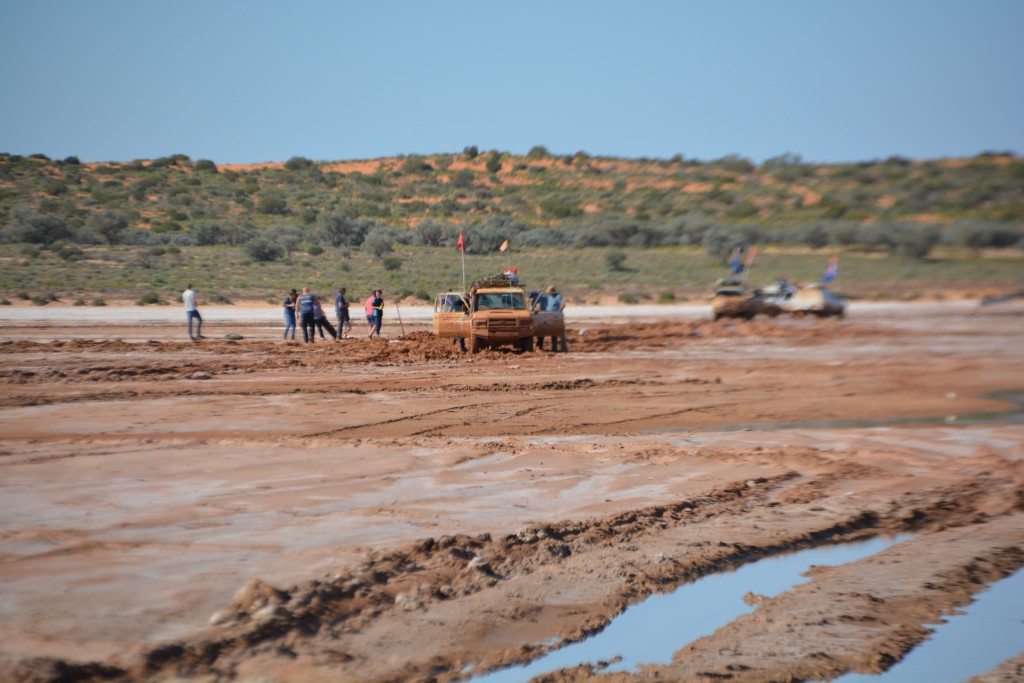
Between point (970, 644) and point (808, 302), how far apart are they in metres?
31.1

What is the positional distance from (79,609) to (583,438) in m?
7.70

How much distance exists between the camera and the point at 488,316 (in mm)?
23922

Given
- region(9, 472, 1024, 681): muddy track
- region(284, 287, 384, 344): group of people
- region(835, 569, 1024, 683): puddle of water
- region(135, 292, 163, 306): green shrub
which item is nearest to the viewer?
region(9, 472, 1024, 681): muddy track

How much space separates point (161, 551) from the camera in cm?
705

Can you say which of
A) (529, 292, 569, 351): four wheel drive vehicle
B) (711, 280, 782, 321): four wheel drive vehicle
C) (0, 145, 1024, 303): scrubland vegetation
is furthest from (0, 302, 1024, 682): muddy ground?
(0, 145, 1024, 303): scrubland vegetation

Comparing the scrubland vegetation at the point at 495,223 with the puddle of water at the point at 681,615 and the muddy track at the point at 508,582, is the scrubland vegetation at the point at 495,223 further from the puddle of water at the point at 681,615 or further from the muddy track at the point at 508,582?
the puddle of water at the point at 681,615

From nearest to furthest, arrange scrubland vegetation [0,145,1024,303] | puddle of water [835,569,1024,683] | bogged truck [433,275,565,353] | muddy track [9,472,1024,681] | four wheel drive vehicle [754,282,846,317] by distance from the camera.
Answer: muddy track [9,472,1024,681]
puddle of water [835,569,1024,683]
bogged truck [433,275,565,353]
four wheel drive vehicle [754,282,846,317]
scrubland vegetation [0,145,1024,303]

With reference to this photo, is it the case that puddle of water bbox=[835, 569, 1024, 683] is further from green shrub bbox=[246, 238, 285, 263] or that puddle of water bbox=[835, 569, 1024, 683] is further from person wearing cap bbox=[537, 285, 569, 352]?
green shrub bbox=[246, 238, 285, 263]

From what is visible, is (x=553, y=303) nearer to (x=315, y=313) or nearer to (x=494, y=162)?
(x=315, y=313)

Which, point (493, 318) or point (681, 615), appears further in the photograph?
point (493, 318)

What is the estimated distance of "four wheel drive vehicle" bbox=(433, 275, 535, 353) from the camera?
2397 cm

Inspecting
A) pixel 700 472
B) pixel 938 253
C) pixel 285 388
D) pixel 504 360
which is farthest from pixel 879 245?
pixel 700 472

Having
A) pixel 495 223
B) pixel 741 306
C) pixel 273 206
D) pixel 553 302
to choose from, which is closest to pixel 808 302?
pixel 741 306

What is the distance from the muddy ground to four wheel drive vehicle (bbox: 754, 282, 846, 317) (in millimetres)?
17330
